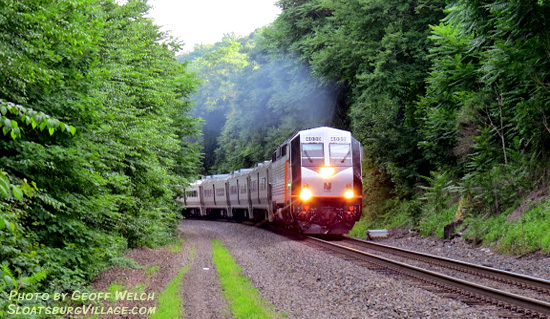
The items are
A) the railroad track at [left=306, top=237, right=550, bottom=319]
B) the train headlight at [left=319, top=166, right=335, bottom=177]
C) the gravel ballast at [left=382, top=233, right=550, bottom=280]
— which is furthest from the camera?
the train headlight at [left=319, top=166, right=335, bottom=177]

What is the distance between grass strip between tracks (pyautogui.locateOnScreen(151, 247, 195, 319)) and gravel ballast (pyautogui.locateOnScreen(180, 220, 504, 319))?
57.5 inches

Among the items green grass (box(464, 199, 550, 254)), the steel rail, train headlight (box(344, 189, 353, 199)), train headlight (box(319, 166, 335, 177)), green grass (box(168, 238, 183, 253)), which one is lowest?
green grass (box(168, 238, 183, 253))

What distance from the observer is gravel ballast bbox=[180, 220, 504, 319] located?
785 centimetres

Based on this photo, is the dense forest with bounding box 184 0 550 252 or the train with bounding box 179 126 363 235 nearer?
the dense forest with bounding box 184 0 550 252

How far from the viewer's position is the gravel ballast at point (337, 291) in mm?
7848

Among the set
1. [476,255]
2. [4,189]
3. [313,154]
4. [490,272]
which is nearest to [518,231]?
[476,255]

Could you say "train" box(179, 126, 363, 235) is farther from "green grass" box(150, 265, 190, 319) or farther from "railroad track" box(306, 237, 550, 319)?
"green grass" box(150, 265, 190, 319)

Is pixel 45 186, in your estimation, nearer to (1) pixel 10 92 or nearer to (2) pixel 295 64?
(1) pixel 10 92

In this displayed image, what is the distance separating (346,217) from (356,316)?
1207 cm

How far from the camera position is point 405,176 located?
944 inches

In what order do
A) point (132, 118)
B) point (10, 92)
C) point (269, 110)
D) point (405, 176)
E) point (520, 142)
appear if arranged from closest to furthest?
point (10, 92) → point (132, 118) → point (520, 142) → point (405, 176) → point (269, 110)

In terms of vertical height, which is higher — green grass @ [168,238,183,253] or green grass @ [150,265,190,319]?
green grass @ [150,265,190,319]

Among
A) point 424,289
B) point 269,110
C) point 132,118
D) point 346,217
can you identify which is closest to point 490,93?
point 346,217

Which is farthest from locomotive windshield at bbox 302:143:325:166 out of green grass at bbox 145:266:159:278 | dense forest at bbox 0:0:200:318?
green grass at bbox 145:266:159:278
